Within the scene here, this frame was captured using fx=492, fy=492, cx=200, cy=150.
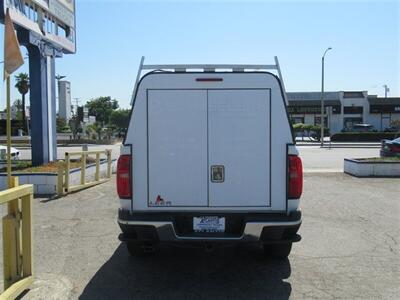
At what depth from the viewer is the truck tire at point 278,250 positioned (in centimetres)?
603

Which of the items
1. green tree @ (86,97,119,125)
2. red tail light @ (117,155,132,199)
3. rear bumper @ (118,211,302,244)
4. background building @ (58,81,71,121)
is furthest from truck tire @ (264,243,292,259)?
green tree @ (86,97,119,125)

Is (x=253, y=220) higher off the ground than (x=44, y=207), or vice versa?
(x=253, y=220)

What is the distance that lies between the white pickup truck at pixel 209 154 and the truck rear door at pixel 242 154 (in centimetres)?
1

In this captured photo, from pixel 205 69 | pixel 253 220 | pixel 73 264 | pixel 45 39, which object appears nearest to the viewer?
pixel 253 220

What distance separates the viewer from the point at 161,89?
5.26m

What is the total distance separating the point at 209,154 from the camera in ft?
17.2

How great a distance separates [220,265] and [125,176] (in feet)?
5.67

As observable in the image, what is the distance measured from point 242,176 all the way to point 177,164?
707mm

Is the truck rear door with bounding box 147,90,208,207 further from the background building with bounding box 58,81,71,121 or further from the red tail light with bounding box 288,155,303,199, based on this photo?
the background building with bounding box 58,81,71,121

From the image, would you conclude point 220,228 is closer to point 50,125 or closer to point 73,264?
point 73,264

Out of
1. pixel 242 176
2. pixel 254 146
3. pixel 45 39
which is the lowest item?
pixel 242 176

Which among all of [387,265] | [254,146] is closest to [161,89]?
[254,146]

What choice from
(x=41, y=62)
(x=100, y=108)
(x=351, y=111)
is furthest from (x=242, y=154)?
(x=100, y=108)

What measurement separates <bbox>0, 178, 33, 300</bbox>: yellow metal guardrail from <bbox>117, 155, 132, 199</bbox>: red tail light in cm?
94
